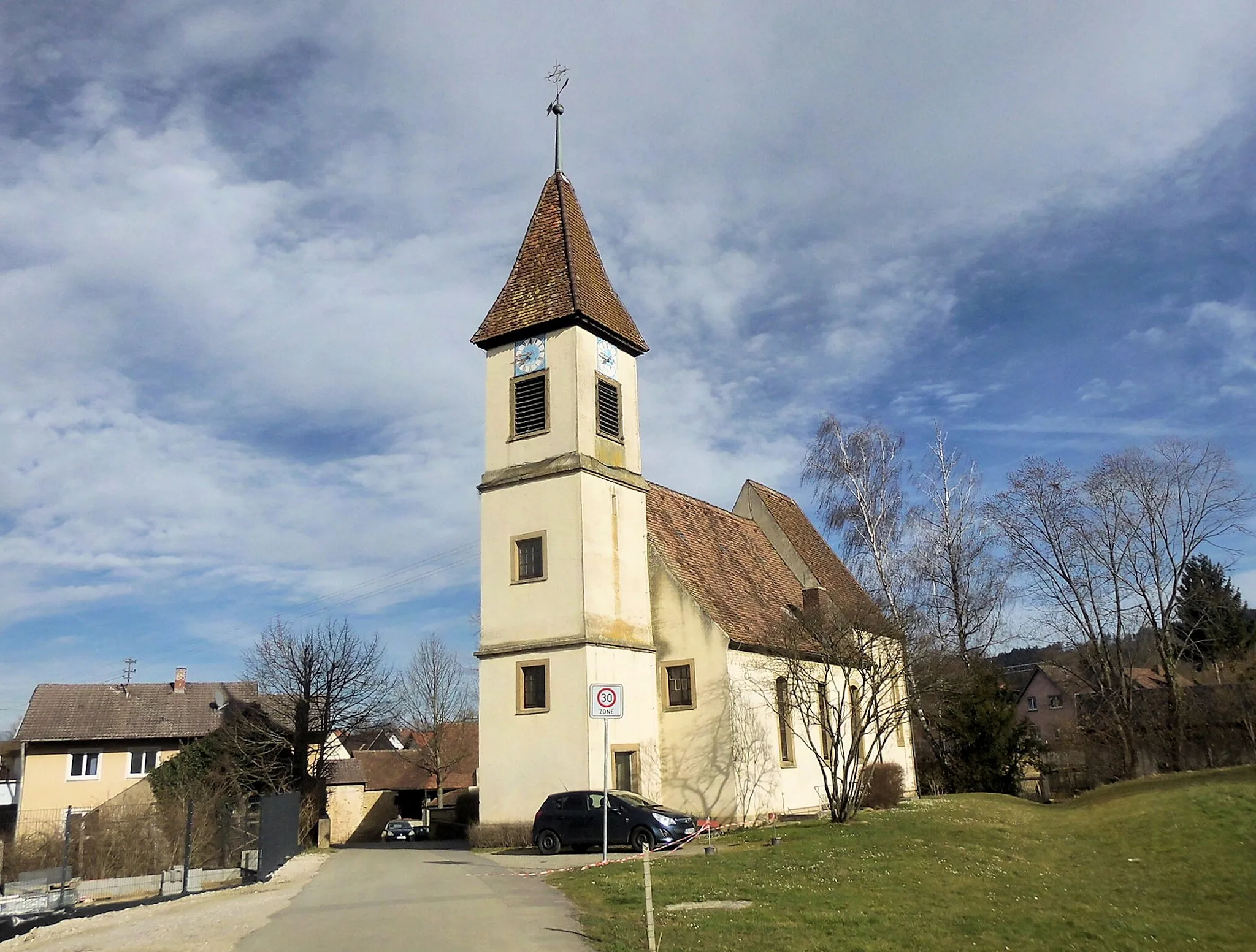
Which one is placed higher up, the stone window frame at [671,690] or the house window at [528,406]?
the house window at [528,406]

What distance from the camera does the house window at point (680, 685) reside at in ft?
87.1

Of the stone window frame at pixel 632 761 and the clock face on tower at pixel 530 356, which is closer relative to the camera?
the stone window frame at pixel 632 761

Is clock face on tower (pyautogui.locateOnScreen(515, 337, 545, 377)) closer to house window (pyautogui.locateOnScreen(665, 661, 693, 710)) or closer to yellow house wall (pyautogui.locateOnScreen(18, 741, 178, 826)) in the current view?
house window (pyautogui.locateOnScreen(665, 661, 693, 710))

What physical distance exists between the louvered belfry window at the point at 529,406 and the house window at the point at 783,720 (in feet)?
32.7

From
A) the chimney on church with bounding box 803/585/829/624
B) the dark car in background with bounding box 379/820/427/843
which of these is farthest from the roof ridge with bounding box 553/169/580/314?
the dark car in background with bounding box 379/820/427/843

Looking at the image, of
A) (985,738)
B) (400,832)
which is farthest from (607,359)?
(400,832)

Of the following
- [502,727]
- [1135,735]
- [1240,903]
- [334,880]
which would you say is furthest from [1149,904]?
[1135,735]

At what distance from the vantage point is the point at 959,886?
13.7 m

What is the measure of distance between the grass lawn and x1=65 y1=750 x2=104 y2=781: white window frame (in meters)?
35.3

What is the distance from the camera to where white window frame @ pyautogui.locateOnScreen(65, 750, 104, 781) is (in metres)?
44.8

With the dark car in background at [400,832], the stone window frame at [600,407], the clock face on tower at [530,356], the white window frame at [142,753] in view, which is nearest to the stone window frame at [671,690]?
the stone window frame at [600,407]

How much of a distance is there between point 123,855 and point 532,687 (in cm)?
976

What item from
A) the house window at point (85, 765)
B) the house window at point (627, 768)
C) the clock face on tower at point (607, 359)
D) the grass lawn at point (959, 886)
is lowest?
the grass lawn at point (959, 886)

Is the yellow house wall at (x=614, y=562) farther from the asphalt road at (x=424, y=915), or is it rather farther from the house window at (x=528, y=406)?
the asphalt road at (x=424, y=915)
